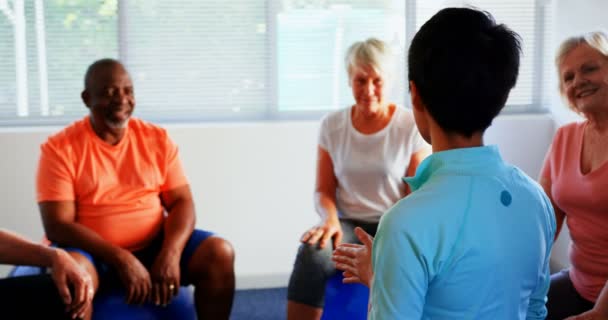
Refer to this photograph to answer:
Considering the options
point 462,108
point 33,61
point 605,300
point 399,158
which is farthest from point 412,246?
point 33,61

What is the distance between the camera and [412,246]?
1142mm

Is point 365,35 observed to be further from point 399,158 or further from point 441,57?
point 441,57

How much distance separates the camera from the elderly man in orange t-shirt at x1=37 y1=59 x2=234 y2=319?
8.36 feet

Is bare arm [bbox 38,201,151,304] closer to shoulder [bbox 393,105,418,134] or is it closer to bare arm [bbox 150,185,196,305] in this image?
bare arm [bbox 150,185,196,305]

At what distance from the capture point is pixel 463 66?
115 centimetres

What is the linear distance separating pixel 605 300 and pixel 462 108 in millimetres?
1022

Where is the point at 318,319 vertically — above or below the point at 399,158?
below

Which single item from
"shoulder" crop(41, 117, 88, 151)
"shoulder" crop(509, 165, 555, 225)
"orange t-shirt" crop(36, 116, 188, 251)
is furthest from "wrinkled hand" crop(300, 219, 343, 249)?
"shoulder" crop(509, 165, 555, 225)

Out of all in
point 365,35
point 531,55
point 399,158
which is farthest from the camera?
point 531,55

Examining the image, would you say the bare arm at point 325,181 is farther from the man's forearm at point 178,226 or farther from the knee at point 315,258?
the man's forearm at point 178,226

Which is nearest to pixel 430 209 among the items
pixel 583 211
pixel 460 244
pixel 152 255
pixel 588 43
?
pixel 460 244

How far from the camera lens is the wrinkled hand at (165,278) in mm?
2500

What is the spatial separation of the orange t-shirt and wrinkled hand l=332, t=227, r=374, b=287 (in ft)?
4.86

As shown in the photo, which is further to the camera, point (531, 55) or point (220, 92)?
point (531, 55)
